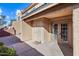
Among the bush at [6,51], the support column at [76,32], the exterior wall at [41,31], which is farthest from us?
the exterior wall at [41,31]

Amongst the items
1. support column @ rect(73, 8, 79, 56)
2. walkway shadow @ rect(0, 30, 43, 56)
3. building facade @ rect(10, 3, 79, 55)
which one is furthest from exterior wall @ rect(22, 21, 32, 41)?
support column @ rect(73, 8, 79, 56)

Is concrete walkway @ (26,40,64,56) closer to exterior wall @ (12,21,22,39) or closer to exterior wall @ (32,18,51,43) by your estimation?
exterior wall @ (32,18,51,43)

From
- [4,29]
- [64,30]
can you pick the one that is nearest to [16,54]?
[4,29]

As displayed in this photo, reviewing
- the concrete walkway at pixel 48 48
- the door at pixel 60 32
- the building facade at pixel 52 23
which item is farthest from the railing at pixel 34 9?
the concrete walkway at pixel 48 48

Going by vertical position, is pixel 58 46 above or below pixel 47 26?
below

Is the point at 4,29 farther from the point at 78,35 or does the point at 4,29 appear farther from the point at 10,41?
the point at 78,35

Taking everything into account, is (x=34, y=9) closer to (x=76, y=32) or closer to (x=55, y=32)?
(x=55, y=32)

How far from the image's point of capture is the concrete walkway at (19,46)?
327 cm

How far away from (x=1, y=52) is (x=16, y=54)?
11.0 inches

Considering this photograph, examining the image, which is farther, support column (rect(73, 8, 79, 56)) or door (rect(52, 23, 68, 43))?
door (rect(52, 23, 68, 43))

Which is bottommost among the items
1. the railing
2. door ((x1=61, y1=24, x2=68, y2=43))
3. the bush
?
the bush

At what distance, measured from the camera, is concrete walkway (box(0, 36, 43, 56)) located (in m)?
3.27

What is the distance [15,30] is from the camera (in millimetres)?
3367

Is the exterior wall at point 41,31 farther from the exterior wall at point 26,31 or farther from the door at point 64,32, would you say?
the door at point 64,32
